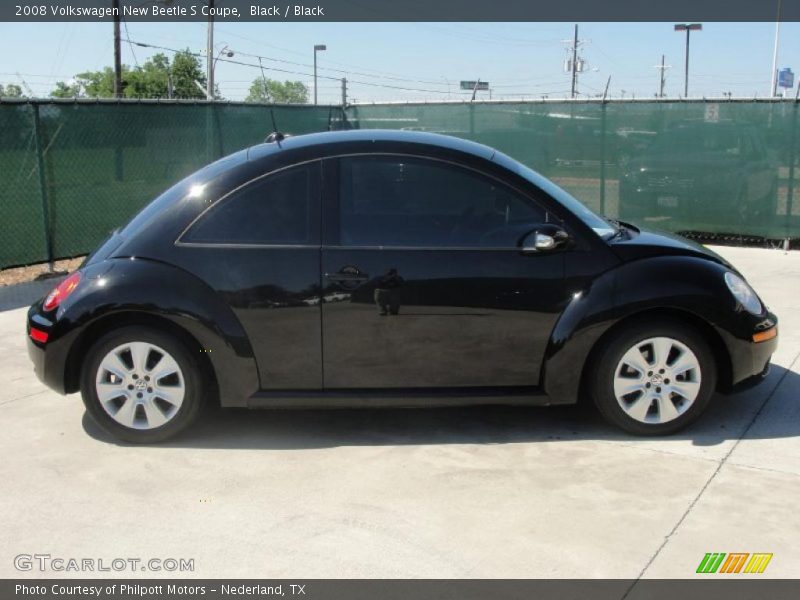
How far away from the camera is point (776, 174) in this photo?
426 inches

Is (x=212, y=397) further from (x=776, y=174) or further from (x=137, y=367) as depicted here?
(x=776, y=174)

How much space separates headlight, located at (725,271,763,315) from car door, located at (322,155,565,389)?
3.22 ft

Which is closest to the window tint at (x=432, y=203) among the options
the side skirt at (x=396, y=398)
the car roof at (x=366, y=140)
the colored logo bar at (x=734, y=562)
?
the car roof at (x=366, y=140)

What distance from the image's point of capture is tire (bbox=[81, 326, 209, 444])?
4453 millimetres

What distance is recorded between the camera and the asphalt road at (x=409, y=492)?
11.2 feet

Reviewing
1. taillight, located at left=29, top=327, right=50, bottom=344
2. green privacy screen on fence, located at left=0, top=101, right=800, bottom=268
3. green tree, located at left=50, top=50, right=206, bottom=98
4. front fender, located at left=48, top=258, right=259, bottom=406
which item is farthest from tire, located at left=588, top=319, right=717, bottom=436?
green tree, located at left=50, top=50, right=206, bottom=98

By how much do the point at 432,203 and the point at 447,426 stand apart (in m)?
1.32

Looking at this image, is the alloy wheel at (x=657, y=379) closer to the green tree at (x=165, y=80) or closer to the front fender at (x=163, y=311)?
the front fender at (x=163, y=311)

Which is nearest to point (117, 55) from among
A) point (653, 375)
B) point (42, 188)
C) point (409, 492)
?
point (42, 188)

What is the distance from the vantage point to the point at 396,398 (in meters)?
4.51

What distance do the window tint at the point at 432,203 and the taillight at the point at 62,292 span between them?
1527 millimetres

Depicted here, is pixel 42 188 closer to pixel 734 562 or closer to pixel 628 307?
pixel 628 307

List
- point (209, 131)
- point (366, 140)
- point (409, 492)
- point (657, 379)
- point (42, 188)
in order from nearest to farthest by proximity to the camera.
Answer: point (409, 492) < point (657, 379) < point (366, 140) < point (42, 188) < point (209, 131)

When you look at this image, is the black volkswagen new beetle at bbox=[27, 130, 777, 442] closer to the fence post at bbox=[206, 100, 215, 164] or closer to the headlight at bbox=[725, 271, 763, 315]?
the headlight at bbox=[725, 271, 763, 315]
